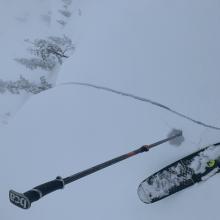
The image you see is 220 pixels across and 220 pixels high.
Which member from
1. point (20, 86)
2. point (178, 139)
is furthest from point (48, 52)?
point (178, 139)

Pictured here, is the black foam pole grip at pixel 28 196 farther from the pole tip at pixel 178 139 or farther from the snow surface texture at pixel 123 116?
the pole tip at pixel 178 139

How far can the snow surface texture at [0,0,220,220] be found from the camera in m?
4.71

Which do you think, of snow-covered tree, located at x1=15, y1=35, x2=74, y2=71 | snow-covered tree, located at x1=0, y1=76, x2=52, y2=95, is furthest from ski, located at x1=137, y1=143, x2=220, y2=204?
snow-covered tree, located at x1=0, y1=76, x2=52, y2=95

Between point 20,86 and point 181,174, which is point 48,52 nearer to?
point 20,86

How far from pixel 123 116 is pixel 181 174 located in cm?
135

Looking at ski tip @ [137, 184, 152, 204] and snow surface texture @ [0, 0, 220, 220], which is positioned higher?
snow surface texture @ [0, 0, 220, 220]

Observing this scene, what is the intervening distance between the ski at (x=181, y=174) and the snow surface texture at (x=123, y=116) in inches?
4.0

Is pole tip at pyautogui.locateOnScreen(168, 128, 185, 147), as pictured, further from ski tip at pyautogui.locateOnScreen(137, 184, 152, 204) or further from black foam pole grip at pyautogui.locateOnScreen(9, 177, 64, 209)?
black foam pole grip at pyautogui.locateOnScreen(9, 177, 64, 209)

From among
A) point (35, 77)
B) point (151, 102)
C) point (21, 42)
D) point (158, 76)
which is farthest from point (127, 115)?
point (21, 42)

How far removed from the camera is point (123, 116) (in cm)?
538

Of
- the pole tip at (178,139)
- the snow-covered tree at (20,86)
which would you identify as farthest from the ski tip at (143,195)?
the snow-covered tree at (20,86)

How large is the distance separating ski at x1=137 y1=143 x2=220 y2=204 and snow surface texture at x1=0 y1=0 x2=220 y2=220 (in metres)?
0.10

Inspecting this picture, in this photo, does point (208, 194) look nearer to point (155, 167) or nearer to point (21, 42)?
point (155, 167)

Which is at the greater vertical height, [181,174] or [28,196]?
[181,174]
